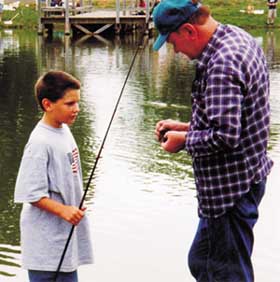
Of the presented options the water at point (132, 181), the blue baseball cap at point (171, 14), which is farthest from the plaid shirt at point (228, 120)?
the water at point (132, 181)

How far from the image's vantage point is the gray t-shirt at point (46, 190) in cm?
353

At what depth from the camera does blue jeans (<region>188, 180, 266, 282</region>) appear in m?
3.36

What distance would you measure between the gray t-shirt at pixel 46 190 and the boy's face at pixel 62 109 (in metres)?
0.04

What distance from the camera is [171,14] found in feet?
10.6

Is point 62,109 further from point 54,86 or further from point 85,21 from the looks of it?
point 85,21

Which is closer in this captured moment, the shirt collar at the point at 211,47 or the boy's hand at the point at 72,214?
the shirt collar at the point at 211,47

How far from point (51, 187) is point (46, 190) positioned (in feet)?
0.15

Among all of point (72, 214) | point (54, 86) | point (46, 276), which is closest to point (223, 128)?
point (72, 214)

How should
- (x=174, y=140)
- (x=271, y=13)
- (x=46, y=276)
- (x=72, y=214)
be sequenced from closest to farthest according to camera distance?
(x=174, y=140) → (x=72, y=214) → (x=46, y=276) → (x=271, y=13)

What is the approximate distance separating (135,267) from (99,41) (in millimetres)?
23186

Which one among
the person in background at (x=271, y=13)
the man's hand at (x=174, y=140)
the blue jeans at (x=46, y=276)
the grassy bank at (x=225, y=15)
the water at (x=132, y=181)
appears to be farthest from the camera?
the grassy bank at (x=225, y=15)

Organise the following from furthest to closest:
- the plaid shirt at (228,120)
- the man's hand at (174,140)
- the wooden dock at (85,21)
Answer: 1. the wooden dock at (85,21)
2. the man's hand at (174,140)
3. the plaid shirt at (228,120)

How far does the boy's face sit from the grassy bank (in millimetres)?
30646

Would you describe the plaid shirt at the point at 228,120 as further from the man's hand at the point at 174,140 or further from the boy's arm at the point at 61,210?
the boy's arm at the point at 61,210
